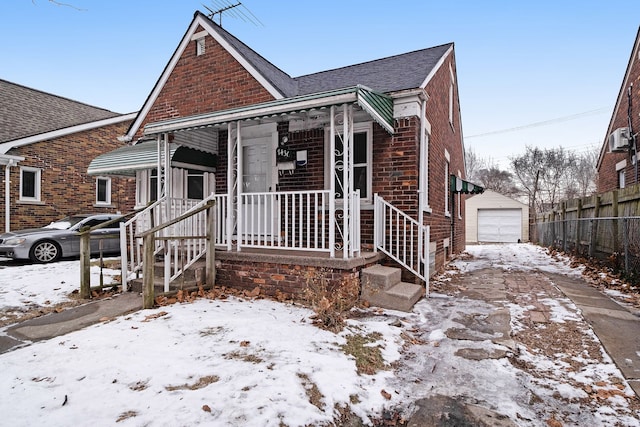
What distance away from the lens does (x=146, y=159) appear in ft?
24.1

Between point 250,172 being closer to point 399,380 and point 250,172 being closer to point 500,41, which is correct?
point 399,380

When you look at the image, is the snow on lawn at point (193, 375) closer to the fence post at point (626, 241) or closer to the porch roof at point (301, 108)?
the porch roof at point (301, 108)

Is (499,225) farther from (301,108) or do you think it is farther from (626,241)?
(301,108)

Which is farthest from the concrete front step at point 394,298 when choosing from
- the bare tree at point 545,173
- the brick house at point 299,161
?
the bare tree at point 545,173

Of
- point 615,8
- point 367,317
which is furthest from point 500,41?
point 367,317

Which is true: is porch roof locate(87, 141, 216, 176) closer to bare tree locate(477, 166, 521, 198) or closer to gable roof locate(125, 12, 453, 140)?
gable roof locate(125, 12, 453, 140)

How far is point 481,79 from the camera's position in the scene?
68.5 ft

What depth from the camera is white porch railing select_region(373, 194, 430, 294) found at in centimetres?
589

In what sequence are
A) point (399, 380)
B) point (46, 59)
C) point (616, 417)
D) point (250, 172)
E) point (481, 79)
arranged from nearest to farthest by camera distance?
point (616, 417), point (399, 380), point (46, 59), point (250, 172), point (481, 79)

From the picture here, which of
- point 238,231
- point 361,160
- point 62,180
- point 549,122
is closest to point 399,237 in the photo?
point 361,160

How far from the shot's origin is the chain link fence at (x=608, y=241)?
20.2 ft

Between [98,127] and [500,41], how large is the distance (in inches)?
664

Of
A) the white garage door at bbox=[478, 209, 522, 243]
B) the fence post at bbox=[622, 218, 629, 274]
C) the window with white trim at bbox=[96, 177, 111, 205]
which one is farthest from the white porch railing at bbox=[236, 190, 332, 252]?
the white garage door at bbox=[478, 209, 522, 243]

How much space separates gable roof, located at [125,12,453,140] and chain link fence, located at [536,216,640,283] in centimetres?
467
